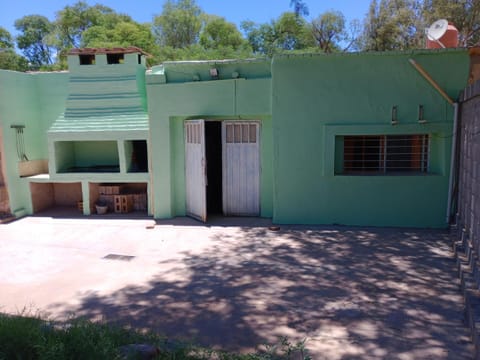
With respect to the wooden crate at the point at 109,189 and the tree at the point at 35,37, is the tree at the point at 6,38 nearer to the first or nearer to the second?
the tree at the point at 35,37

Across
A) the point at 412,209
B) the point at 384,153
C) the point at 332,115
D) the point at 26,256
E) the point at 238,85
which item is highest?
the point at 238,85

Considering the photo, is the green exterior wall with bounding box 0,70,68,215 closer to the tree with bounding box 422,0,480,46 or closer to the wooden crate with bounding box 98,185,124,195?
the wooden crate with bounding box 98,185,124,195

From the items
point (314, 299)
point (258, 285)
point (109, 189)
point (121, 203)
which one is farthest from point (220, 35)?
point (314, 299)

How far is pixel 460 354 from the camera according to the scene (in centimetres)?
384

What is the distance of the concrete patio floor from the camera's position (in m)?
4.27

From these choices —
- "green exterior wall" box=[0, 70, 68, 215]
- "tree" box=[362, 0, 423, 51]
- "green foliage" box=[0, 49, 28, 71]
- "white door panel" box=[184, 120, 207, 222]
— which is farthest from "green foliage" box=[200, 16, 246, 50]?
"white door panel" box=[184, 120, 207, 222]

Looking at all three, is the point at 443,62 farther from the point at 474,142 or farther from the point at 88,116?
the point at 88,116

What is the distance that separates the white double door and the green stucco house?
0.08 ft

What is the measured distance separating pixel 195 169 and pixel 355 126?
144 inches

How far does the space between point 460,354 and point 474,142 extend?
10.3ft

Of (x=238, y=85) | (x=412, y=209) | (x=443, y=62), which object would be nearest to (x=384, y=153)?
(x=412, y=209)

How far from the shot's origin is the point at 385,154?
876 cm

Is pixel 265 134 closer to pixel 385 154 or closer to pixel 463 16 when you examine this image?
pixel 385 154

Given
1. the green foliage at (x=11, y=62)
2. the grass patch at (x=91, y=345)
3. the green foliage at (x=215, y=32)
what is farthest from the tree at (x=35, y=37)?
the grass patch at (x=91, y=345)
